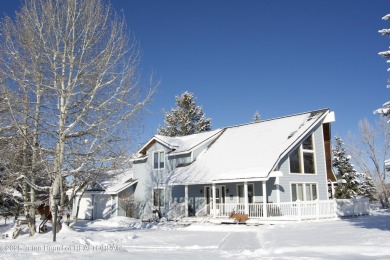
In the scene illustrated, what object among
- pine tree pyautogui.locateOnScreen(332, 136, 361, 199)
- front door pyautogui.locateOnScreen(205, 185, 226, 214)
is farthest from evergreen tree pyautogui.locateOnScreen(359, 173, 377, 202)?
front door pyautogui.locateOnScreen(205, 185, 226, 214)

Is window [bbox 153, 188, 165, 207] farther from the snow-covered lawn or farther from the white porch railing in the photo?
the snow-covered lawn

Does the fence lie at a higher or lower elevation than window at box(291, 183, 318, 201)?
→ lower

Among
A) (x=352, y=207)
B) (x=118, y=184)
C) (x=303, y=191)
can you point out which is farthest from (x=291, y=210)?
(x=118, y=184)

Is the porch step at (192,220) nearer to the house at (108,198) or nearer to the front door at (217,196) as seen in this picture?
Result: the front door at (217,196)

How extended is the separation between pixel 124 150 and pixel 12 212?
10.8 m

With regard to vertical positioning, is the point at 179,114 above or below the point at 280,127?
above

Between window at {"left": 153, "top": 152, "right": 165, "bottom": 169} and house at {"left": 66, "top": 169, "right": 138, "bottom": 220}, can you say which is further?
house at {"left": 66, "top": 169, "right": 138, "bottom": 220}

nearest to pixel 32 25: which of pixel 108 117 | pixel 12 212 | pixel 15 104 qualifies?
pixel 15 104

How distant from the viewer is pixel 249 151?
2528 centimetres

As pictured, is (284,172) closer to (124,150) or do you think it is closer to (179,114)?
(124,150)

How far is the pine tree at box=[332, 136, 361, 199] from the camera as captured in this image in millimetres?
36391

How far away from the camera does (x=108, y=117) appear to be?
16.4 meters

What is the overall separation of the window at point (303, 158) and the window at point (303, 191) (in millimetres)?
864

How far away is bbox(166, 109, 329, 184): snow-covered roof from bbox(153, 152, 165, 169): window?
2.51m
